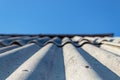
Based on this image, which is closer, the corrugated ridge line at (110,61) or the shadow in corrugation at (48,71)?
the shadow in corrugation at (48,71)

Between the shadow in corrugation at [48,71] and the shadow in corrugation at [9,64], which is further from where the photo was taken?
the shadow in corrugation at [9,64]

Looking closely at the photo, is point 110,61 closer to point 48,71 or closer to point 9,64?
point 48,71

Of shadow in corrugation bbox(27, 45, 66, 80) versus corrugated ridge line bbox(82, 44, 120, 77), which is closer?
shadow in corrugation bbox(27, 45, 66, 80)

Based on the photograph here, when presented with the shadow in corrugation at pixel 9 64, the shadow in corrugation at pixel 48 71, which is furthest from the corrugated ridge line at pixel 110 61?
the shadow in corrugation at pixel 9 64

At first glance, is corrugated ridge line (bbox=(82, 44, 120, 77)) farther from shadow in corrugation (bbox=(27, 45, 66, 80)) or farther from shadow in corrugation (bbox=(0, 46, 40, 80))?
shadow in corrugation (bbox=(0, 46, 40, 80))

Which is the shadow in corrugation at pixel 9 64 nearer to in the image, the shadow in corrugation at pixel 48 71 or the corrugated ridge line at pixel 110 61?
the shadow in corrugation at pixel 48 71

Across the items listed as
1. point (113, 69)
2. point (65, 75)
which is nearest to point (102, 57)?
point (113, 69)

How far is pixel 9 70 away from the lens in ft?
6.20

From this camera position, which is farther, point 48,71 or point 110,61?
point 110,61

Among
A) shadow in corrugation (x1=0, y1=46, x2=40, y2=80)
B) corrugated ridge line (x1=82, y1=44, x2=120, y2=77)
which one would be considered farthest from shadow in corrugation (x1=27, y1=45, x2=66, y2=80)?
corrugated ridge line (x1=82, y1=44, x2=120, y2=77)

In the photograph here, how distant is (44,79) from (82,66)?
0.88 feet

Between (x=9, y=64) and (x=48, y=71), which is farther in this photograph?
(x=9, y=64)

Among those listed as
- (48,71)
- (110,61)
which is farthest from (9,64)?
(110,61)

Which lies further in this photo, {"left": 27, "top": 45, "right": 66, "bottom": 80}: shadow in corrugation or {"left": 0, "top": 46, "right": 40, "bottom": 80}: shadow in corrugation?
{"left": 0, "top": 46, "right": 40, "bottom": 80}: shadow in corrugation
